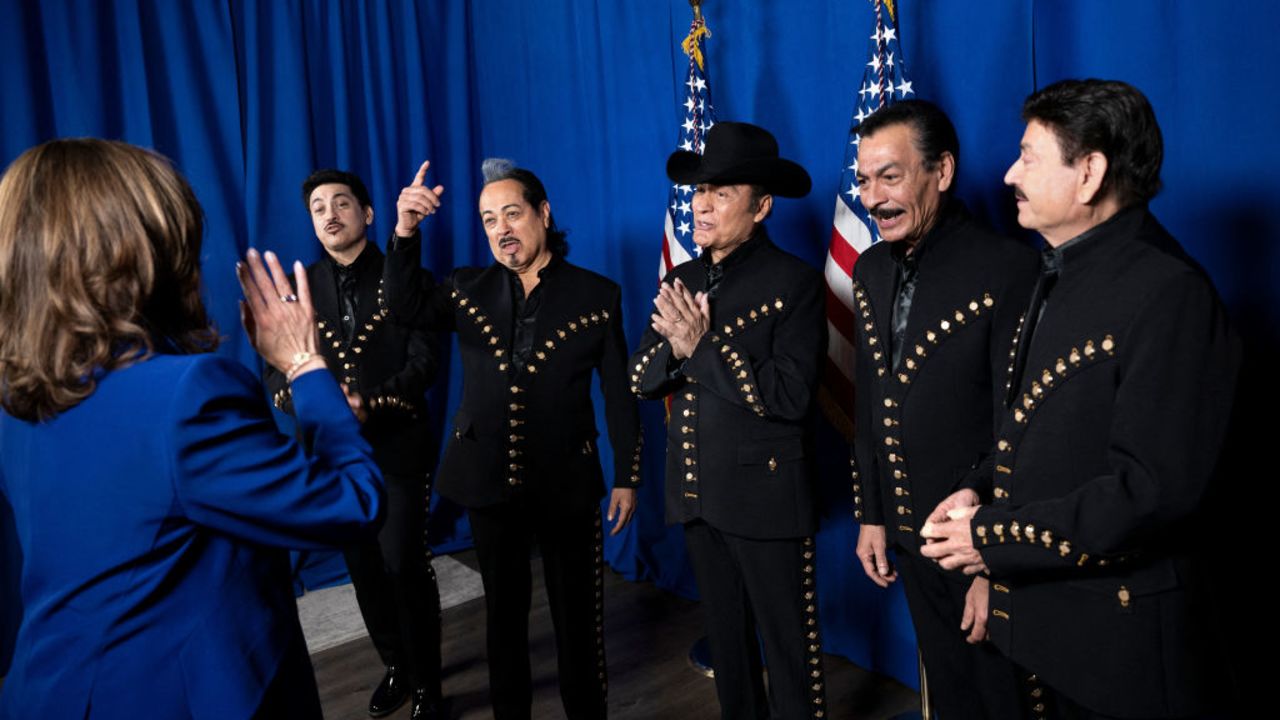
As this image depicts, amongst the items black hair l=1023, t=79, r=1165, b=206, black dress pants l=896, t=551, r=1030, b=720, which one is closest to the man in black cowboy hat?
black dress pants l=896, t=551, r=1030, b=720

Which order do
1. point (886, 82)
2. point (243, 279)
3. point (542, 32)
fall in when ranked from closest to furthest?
1. point (243, 279)
2. point (886, 82)
3. point (542, 32)

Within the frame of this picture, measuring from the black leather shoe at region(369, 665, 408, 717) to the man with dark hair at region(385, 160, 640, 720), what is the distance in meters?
0.66

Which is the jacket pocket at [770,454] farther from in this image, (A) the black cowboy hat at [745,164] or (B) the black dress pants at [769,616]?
(A) the black cowboy hat at [745,164]

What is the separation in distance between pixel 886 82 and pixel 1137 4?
65 centimetres

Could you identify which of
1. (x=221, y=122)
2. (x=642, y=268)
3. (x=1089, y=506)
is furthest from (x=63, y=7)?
(x=1089, y=506)

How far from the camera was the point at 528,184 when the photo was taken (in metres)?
2.46

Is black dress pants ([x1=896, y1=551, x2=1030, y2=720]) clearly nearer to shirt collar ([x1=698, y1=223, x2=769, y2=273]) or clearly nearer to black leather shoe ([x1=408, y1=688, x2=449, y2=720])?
shirt collar ([x1=698, y1=223, x2=769, y2=273])

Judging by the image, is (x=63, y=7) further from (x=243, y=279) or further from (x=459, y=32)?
(x=243, y=279)

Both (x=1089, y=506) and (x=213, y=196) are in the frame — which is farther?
(x=213, y=196)

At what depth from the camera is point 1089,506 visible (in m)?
1.28

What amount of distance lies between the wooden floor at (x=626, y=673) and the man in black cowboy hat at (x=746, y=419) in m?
0.58

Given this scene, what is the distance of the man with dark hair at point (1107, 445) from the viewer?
1.25 meters

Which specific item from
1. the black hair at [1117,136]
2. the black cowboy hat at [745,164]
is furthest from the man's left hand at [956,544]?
the black cowboy hat at [745,164]

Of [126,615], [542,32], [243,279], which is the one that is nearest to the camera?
[126,615]
